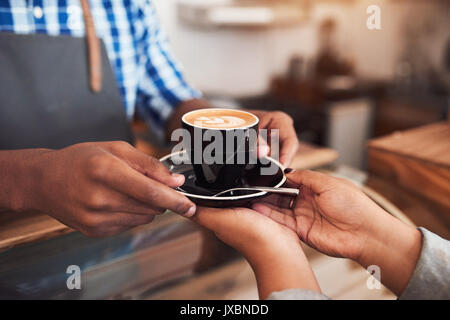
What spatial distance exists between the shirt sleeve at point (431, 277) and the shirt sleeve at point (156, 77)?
0.87 m

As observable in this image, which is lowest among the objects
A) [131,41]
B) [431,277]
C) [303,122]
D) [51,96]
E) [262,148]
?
[303,122]

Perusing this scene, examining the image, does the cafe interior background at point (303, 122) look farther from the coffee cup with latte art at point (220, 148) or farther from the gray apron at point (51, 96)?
the gray apron at point (51, 96)

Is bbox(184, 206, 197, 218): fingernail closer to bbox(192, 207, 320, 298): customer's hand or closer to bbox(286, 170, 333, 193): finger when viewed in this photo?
bbox(192, 207, 320, 298): customer's hand

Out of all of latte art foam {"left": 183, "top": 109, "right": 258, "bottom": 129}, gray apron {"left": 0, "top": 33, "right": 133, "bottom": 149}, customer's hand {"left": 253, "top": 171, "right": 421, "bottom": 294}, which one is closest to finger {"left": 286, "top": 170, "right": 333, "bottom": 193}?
customer's hand {"left": 253, "top": 171, "right": 421, "bottom": 294}

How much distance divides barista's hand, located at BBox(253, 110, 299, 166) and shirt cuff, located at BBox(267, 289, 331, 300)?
33 centimetres

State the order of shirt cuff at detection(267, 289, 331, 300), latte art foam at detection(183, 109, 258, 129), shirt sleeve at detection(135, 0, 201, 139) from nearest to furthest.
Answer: shirt cuff at detection(267, 289, 331, 300) < latte art foam at detection(183, 109, 258, 129) < shirt sleeve at detection(135, 0, 201, 139)

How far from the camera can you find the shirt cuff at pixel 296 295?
49cm

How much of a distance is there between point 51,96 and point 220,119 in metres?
0.46

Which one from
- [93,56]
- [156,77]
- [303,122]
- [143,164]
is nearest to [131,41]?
[156,77]

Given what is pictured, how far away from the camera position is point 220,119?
0.74m

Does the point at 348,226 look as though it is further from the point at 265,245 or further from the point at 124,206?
the point at 124,206

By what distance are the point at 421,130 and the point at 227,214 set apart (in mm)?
731

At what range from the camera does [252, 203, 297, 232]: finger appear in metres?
0.67
